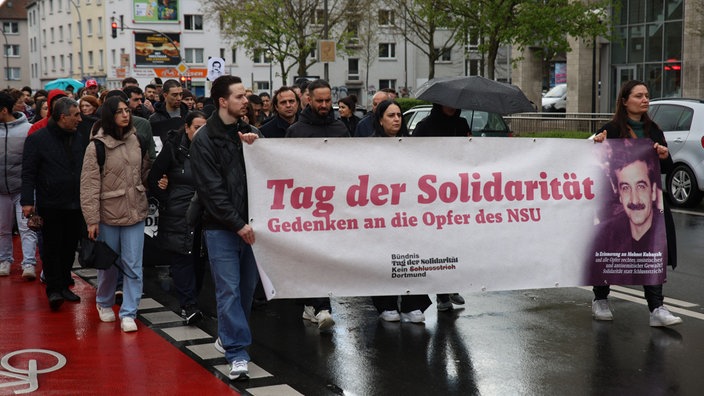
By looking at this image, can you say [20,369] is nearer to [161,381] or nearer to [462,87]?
[161,381]

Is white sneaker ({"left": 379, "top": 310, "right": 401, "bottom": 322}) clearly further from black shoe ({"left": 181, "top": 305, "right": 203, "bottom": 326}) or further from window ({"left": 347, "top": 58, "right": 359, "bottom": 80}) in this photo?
window ({"left": 347, "top": 58, "right": 359, "bottom": 80})

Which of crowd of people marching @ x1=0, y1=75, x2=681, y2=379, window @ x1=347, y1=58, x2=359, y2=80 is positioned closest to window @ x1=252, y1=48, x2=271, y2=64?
window @ x1=347, y1=58, x2=359, y2=80

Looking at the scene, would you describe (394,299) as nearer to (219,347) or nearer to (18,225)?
(219,347)

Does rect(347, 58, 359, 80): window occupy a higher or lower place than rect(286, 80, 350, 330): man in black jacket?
higher

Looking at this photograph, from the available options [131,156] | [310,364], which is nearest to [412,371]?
[310,364]

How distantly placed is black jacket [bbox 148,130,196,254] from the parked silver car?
1024cm

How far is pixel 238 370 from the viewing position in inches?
253

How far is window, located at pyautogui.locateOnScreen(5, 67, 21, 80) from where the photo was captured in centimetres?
12138

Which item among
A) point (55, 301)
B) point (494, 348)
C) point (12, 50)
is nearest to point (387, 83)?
point (12, 50)

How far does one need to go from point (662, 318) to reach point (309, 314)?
9.48 feet

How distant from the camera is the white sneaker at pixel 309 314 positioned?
825cm

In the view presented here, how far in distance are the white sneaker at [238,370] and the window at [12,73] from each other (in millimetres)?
123376

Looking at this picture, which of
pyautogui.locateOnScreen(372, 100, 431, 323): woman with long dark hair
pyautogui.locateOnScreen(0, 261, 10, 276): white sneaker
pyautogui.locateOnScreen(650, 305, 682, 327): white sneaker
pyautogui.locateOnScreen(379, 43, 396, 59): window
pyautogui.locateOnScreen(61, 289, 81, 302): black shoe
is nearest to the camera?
pyautogui.locateOnScreen(650, 305, 682, 327): white sneaker

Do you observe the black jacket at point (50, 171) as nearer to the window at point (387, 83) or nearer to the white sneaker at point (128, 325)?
the white sneaker at point (128, 325)
